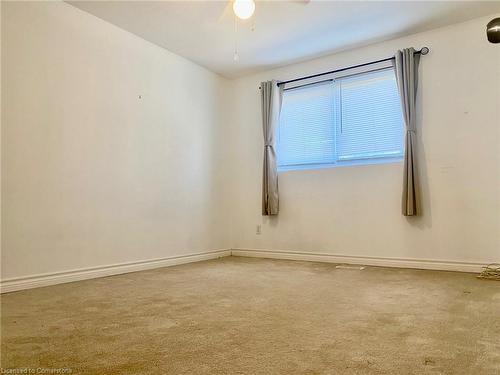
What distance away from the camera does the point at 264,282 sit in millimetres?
2705

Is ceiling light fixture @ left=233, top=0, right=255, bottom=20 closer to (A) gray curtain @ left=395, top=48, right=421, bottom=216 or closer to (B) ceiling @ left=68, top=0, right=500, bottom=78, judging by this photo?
(B) ceiling @ left=68, top=0, right=500, bottom=78

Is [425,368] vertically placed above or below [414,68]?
below

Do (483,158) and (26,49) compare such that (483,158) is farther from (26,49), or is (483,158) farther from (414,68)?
(26,49)

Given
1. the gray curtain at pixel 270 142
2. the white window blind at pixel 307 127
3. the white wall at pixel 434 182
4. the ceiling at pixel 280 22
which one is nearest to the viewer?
the ceiling at pixel 280 22

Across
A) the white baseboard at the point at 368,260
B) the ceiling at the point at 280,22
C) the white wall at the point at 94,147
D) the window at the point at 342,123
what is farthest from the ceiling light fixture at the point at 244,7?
the white baseboard at the point at 368,260

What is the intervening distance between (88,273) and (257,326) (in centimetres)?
195

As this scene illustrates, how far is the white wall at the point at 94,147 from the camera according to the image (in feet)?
8.44

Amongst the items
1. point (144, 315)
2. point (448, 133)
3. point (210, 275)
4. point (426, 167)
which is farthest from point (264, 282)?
point (448, 133)

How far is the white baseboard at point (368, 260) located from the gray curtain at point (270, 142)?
53 cm

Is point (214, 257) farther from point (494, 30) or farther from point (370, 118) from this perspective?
point (494, 30)

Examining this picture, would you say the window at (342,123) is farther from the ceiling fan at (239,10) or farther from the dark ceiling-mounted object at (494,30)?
the dark ceiling-mounted object at (494,30)

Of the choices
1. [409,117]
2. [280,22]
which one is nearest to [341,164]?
[409,117]

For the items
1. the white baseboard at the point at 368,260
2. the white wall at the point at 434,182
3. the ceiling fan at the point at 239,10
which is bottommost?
the white baseboard at the point at 368,260

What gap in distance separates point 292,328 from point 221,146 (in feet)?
11.0
